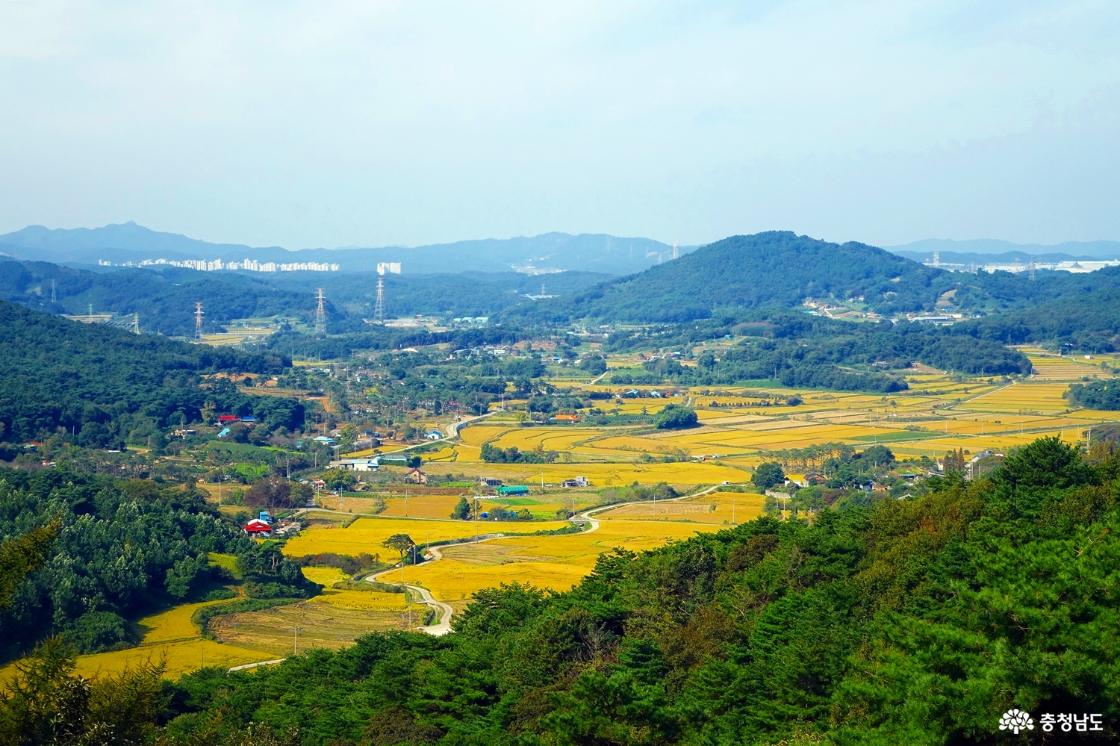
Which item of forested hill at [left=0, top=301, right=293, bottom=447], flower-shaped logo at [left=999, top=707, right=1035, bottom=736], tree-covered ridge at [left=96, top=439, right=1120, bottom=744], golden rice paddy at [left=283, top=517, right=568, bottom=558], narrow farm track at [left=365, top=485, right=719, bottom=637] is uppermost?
flower-shaped logo at [left=999, top=707, right=1035, bottom=736]

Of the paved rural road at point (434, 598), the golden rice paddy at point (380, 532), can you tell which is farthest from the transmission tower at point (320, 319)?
the paved rural road at point (434, 598)

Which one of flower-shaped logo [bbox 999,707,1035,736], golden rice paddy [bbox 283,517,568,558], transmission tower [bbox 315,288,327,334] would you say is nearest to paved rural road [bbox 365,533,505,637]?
golden rice paddy [bbox 283,517,568,558]

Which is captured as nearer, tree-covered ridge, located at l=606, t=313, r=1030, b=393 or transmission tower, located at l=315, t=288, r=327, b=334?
tree-covered ridge, located at l=606, t=313, r=1030, b=393

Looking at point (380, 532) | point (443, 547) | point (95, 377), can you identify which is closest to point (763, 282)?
point (95, 377)

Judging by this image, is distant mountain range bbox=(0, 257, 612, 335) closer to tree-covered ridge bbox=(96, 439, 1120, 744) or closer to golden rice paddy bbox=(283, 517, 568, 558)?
golden rice paddy bbox=(283, 517, 568, 558)

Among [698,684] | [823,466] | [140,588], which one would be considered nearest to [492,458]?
[823,466]

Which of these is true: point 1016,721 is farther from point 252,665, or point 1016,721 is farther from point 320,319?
point 320,319

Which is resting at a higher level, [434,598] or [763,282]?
[763,282]
